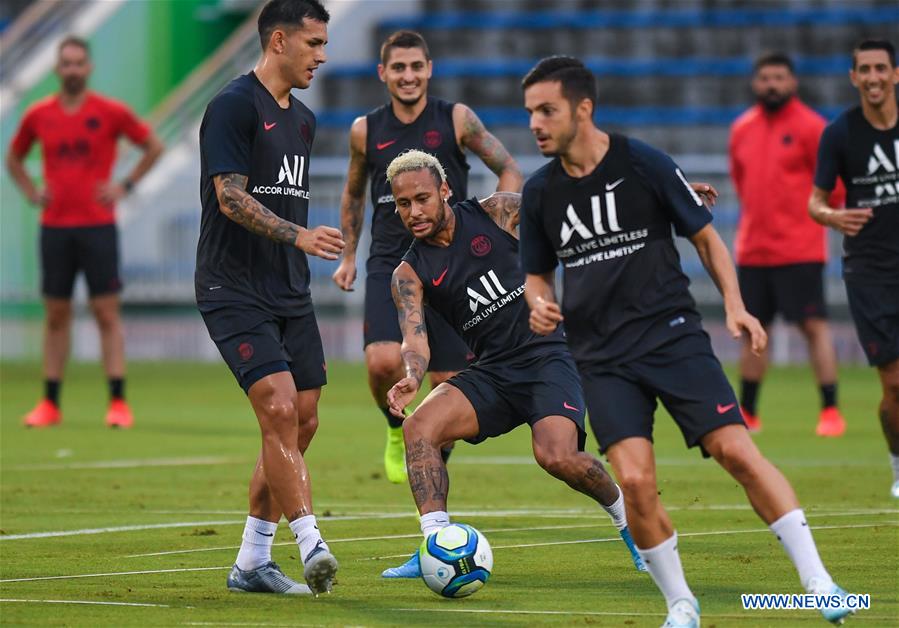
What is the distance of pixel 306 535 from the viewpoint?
7.02m

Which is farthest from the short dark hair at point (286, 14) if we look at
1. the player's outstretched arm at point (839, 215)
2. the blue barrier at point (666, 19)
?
the blue barrier at point (666, 19)

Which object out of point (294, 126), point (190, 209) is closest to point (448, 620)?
point (294, 126)

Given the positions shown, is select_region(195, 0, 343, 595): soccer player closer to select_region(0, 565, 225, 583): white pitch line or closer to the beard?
select_region(0, 565, 225, 583): white pitch line

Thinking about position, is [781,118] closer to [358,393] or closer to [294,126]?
[358,393]

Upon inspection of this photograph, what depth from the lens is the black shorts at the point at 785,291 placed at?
567 inches

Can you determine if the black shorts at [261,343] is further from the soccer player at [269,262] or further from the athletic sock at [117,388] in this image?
the athletic sock at [117,388]

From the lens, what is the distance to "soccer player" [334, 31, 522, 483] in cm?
985

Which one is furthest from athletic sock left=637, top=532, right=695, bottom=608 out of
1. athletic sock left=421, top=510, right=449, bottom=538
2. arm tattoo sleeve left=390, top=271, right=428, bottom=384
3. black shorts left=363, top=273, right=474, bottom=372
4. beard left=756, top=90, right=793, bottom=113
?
beard left=756, top=90, right=793, bottom=113

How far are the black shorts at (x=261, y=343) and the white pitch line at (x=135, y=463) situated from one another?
4.68 meters

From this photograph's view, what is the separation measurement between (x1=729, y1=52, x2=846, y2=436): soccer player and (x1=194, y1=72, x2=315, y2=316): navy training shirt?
7204mm

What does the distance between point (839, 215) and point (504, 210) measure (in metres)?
2.73

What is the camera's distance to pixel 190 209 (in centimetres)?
2278

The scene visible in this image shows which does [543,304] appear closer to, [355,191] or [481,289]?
[481,289]

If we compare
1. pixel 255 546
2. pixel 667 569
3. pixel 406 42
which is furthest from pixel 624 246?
pixel 406 42
